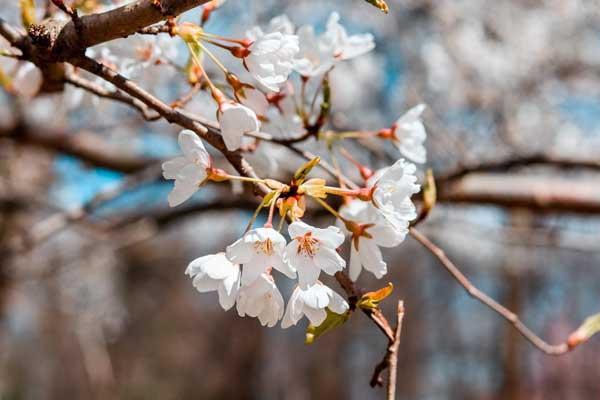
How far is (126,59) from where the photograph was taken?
2.22 feet

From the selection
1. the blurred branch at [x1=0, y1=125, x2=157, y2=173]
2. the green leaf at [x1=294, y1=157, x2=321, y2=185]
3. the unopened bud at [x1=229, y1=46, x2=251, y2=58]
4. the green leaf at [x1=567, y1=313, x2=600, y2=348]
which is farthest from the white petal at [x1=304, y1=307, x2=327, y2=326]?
the blurred branch at [x1=0, y1=125, x2=157, y2=173]

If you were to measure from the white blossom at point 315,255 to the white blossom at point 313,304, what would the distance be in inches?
0.6

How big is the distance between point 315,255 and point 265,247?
40mm

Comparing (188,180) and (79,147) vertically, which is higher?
(188,180)

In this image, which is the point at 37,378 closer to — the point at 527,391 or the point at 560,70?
the point at 527,391

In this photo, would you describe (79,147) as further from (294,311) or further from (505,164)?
(294,311)

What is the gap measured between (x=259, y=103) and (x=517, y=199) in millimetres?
1260

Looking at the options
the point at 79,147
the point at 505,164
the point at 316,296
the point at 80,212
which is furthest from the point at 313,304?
the point at 79,147

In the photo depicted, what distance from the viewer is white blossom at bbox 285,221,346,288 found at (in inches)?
18.8

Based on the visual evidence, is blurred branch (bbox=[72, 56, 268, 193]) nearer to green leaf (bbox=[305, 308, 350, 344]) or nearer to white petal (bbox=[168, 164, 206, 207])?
white petal (bbox=[168, 164, 206, 207])

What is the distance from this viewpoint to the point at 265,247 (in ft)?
1.59

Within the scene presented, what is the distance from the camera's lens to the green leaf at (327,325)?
495mm

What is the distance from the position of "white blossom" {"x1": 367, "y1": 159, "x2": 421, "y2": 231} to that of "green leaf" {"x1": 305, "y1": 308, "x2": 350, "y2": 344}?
0.09 m

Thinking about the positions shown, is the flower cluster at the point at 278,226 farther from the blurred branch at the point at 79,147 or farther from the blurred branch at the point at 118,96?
the blurred branch at the point at 79,147
